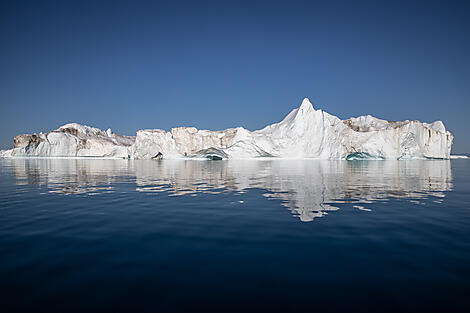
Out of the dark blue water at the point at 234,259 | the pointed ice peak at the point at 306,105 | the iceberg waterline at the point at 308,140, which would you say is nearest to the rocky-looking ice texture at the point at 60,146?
the iceberg waterline at the point at 308,140

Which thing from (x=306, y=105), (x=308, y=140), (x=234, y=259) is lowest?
(x=234, y=259)

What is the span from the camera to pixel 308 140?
51625 millimetres

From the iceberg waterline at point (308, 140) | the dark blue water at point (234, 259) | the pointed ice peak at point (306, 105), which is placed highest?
the pointed ice peak at point (306, 105)

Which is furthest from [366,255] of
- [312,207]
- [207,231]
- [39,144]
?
[39,144]

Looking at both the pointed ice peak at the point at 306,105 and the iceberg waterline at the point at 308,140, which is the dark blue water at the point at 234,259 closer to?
the iceberg waterline at the point at 308,140

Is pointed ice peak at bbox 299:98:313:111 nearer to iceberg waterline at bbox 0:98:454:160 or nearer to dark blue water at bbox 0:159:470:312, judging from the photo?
iceberg waterline at bbox 0:98:454:160

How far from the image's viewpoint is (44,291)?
3.01m

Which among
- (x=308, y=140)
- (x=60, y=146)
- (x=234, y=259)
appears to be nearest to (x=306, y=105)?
(x=308, y=140)

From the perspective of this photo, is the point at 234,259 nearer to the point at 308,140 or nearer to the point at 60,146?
the point at 308,140

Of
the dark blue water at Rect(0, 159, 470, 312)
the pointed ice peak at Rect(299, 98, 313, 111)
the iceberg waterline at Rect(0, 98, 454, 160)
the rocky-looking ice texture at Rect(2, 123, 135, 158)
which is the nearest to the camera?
the dark blue water at Rect(0, 159, 470, 312)

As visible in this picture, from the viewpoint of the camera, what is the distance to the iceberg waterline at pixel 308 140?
51.5m

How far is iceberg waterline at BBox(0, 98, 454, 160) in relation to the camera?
2028 inches

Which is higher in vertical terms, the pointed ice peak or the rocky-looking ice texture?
the pointed ice peak

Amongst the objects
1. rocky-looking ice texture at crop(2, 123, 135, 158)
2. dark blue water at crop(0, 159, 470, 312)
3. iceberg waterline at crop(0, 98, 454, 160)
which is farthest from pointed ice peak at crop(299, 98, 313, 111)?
rocky-looking ice texture at crop(2, 123, 135, 158)
